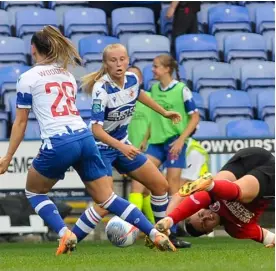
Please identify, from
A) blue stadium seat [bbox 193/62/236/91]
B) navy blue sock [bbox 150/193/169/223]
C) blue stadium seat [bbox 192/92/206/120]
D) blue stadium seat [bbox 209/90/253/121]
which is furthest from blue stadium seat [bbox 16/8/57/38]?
navy blue sock [bbox 150/193/169/223]

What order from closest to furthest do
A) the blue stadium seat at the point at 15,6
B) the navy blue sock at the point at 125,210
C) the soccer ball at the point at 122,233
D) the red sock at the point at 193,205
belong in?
the navy blue sock at the point at 125,210, the red sock at the point at 193,205, the soccer ball at the point at 122,233, the blue stadium seat at the point at 15,6

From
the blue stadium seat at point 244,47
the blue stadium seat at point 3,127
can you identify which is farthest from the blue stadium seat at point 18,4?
the blue stadium seat at point 3,127

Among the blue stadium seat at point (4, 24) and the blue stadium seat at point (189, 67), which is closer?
the blue stadium seat at point (189, 67)

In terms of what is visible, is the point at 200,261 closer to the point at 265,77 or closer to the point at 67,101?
the point at 67,101

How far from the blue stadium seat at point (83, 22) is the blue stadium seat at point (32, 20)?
23 cm

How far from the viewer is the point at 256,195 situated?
30.5 ft

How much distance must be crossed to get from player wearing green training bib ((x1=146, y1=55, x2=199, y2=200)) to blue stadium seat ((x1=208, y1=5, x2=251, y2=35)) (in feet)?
14.7

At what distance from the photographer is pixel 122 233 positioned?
9.35 metres

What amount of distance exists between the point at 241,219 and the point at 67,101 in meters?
1.88

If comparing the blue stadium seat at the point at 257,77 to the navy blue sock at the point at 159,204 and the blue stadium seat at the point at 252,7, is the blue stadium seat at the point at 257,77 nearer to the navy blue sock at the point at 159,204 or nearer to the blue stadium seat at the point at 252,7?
the blue stadium seat at the point at 252,7

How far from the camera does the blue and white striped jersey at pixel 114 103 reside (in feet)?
32.8

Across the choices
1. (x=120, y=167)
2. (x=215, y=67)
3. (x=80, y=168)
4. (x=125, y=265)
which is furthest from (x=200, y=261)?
(x=215, y=67)

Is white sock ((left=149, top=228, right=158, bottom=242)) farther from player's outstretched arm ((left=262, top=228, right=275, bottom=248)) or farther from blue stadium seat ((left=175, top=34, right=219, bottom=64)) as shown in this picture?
blue stadium seat ((left=175, top=34, right=219, bottom=64))

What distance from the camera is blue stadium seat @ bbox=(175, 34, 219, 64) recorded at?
15828 millimetres
